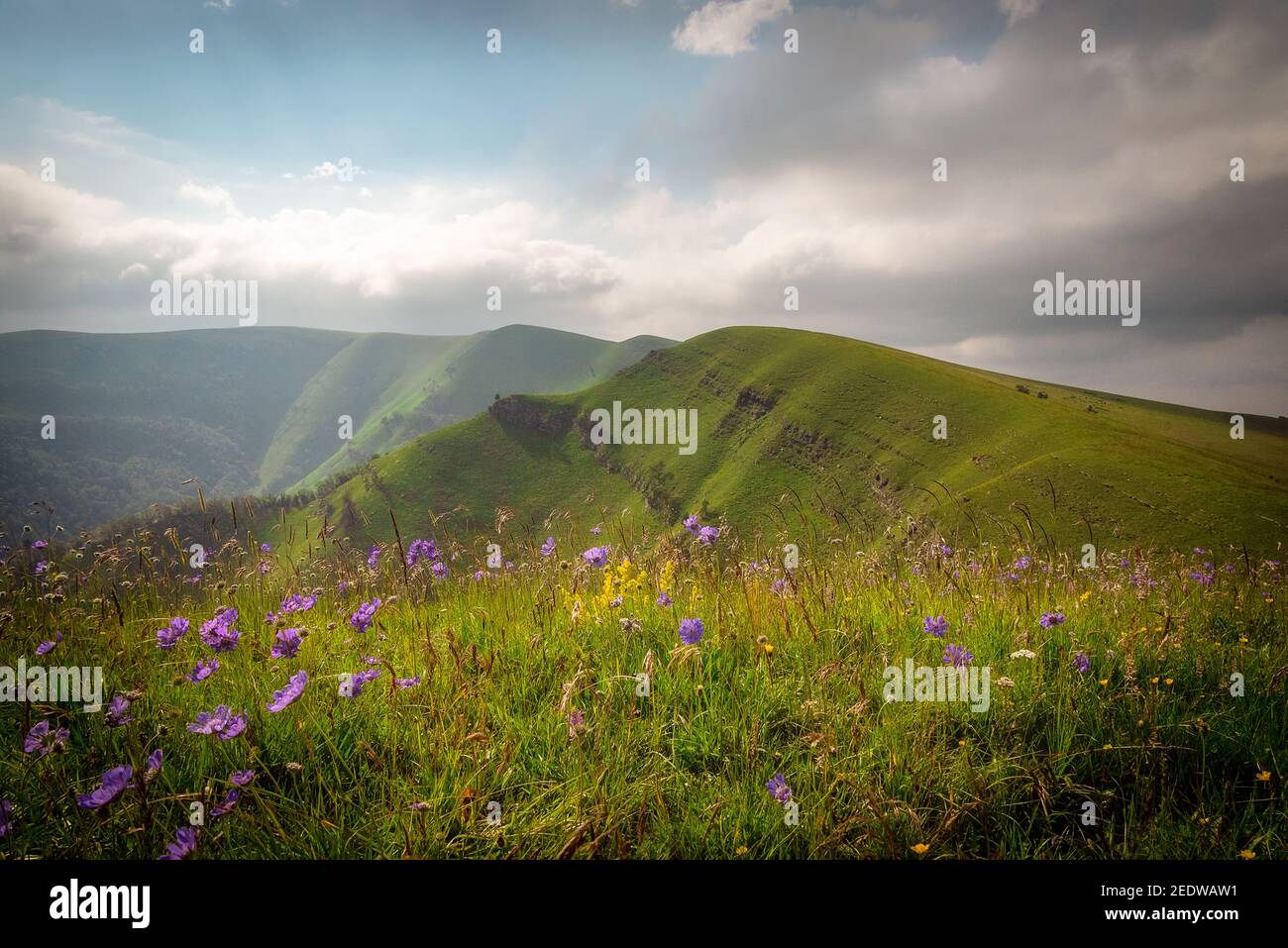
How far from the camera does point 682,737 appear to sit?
2.95 metres

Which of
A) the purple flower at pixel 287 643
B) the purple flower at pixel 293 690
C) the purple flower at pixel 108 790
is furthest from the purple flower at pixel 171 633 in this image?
the purple flower at pixel 108 790

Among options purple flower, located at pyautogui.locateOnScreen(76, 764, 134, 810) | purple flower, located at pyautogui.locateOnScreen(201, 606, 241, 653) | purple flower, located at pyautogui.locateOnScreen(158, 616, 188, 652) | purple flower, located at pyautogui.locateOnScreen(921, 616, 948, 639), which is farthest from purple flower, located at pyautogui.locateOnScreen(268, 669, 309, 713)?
purple flower, located at pyautogui.locateOnScreen(921, 616, 948, 639)

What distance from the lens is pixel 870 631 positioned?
4094mm

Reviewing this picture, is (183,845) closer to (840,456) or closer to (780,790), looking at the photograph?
(780,790)

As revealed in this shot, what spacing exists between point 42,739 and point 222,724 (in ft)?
2.97

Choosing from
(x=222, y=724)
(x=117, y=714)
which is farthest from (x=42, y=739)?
(x=222, y=724)

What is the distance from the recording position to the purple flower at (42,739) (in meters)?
2.46

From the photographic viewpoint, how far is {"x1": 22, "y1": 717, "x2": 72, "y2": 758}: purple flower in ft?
8.07

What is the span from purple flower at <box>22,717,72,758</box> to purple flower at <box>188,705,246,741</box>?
17.6 inches

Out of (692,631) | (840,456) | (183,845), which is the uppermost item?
(840,456)

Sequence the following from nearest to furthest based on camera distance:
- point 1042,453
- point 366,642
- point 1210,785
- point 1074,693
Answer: point 1210,785, point 1074,693, point 366,642, point 1042,453
